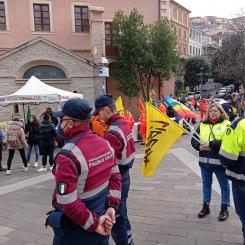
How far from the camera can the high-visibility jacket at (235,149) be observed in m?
3.32

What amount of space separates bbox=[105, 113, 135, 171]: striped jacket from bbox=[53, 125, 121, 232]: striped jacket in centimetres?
80

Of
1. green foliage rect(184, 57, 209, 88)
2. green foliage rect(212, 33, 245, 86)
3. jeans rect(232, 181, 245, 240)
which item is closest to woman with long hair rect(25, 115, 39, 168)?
jeans rect(232, 181, 245, 240)

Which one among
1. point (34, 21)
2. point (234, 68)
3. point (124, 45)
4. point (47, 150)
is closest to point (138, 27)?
point (124, 45)

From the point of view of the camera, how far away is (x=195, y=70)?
5372 cm

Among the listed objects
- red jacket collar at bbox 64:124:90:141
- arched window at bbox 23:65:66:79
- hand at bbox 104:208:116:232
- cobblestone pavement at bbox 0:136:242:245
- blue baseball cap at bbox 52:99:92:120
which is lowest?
cobblestone pavement at bbox 0:136:242:245

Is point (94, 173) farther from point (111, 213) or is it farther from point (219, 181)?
point (219, 181)

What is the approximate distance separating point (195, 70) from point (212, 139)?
50.9 metres

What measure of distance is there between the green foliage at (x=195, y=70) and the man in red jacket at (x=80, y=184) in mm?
51601

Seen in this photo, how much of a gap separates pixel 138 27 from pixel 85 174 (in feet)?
76.7

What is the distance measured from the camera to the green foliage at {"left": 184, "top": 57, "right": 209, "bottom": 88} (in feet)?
174

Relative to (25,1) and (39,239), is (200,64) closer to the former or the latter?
(25,1)

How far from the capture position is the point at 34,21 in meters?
25.0

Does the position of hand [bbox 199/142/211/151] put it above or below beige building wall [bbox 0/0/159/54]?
below

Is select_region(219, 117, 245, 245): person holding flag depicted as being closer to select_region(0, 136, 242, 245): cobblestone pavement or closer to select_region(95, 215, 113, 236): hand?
select_region(0, 136, 242, 245): cobblestone pavement
